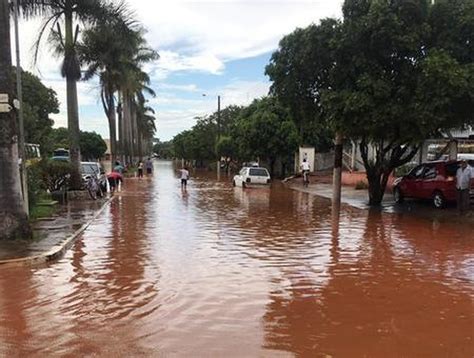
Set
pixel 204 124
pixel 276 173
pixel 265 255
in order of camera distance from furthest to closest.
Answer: pixel 204 124
pixel 276 173
pixel 265 255

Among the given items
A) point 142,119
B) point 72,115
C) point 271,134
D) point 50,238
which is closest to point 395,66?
point 50,238

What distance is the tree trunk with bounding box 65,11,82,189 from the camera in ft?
77.9

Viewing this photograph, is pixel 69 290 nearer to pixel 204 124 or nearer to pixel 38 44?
pixel 38 44

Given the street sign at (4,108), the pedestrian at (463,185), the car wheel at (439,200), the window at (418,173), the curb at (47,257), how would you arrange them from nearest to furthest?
the curb at (47,257) < the street sign at (4,108) < the pedestrian at (463,185) < the car wheel at (439,200) < the window at (418,173)

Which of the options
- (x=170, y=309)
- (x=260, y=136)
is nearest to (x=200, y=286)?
(x=170, y=309)

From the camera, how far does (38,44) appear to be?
72.8ft

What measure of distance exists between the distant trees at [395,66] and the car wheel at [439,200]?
2311 mm

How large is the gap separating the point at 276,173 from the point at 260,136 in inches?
252

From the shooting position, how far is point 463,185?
1748 cm

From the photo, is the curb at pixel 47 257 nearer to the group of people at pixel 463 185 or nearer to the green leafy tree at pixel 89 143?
the group of people at pixel 463 185

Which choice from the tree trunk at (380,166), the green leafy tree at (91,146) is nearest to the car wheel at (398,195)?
the tree trunk at (380,166)

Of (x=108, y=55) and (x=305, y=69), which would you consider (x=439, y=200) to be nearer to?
(x=305, y=69)

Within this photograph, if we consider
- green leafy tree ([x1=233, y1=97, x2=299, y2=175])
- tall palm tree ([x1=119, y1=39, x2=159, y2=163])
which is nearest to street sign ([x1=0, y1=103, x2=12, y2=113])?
tall palm tree ([x1=119, y1=39, x2=159, y2=163])

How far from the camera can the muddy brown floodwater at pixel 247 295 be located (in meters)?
6.09
